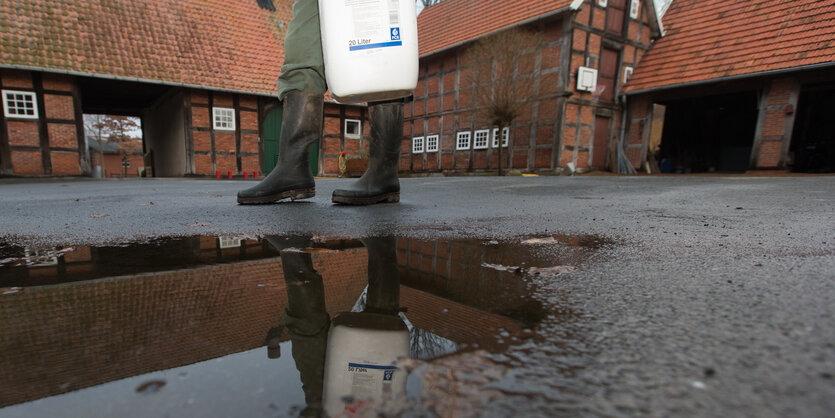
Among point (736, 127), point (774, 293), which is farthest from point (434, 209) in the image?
point (736, 127)

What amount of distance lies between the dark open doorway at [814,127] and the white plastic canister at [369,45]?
49.4 ft

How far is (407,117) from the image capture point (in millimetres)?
16734

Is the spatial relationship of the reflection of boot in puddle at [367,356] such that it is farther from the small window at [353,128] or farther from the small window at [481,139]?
the small window at [353,128]

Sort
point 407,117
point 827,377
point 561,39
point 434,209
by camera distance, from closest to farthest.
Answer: point 827,377 < point 434,209 < point 561,39 < point 407,117

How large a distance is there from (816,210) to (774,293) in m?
2.03

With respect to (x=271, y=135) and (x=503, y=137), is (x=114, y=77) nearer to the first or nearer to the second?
(x=271, y=135)

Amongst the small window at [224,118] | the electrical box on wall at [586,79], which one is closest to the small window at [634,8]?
the electrical box on wall at [586,79]

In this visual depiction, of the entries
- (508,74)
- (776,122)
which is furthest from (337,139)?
(776,122)

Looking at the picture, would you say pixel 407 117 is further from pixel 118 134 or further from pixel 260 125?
pixel 118 134

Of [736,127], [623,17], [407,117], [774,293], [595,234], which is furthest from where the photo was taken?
[407,117]

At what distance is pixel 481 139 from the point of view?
1411 centimetres

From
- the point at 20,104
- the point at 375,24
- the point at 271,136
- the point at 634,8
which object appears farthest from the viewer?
the point at 271,136

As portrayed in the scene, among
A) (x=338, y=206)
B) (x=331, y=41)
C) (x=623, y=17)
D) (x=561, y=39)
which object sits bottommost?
(x=338, y=206)

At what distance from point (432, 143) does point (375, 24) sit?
14212 mm
